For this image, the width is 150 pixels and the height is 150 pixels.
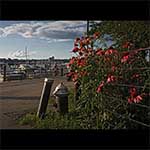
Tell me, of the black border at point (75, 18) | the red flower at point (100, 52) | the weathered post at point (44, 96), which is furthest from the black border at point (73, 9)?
the weathered post at point (44, 96)

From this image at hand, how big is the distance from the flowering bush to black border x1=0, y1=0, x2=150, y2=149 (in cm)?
25

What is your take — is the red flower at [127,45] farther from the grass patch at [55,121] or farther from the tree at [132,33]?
the grass patch at [55,121]

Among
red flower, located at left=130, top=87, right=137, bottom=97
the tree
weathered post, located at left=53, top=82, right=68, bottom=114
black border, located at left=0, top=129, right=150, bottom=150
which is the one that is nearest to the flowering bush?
red flower, located at left=130, top=87, right=137, bottom=97

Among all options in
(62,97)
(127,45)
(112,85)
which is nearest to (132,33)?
(127,45)

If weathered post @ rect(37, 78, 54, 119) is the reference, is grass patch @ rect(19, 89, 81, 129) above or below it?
below

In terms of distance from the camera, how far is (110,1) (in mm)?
4395

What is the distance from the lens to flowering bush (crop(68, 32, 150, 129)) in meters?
4.94

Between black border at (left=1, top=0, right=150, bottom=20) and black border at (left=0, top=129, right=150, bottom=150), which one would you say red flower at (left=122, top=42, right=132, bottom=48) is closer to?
black border at (left=1, top=0, right=150, bottom=20)

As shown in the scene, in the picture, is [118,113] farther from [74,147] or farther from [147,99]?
[74,147]

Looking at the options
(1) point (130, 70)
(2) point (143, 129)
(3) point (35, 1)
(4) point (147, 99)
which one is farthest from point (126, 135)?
(3) point (35, 1)

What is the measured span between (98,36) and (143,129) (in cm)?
183

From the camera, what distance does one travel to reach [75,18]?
4.49 m

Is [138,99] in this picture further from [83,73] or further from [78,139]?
[83,73]

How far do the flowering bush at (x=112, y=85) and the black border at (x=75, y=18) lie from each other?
0.83ft
